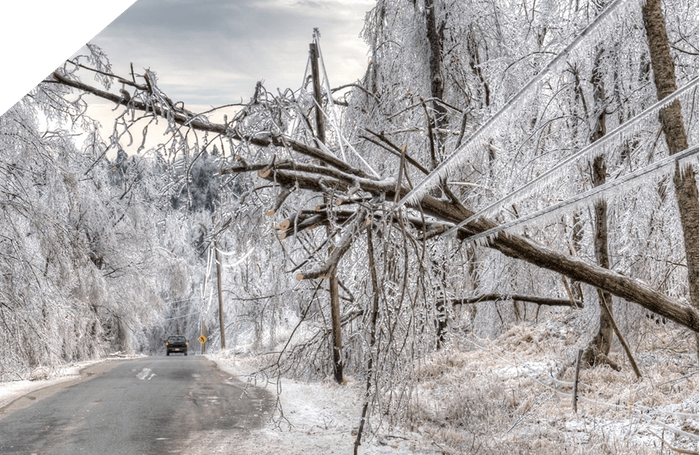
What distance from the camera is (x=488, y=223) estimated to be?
4.40 meters

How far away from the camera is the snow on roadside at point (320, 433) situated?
202 inches

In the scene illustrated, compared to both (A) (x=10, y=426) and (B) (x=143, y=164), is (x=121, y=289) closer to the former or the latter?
(A) (x=10, y=426)

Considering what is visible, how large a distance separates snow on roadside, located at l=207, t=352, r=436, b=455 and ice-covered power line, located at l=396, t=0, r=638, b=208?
2290 millimetres

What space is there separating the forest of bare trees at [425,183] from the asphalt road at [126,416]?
2.72 feet

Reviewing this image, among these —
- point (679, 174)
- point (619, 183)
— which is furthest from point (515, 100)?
point (679, 174)

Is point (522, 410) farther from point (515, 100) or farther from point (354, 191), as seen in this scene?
point (515, 100)

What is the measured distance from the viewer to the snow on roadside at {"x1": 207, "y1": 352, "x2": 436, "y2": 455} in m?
5.13

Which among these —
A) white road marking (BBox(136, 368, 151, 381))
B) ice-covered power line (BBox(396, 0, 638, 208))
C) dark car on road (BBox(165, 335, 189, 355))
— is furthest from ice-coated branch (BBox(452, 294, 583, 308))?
dark car on road (BBox(165, 335, 189, 355))

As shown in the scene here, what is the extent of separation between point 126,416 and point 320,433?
262 centimetres

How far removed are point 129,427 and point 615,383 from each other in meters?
5.46

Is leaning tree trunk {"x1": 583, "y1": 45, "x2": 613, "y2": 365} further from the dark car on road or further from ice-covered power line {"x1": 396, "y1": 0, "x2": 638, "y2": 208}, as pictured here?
the dark car on road

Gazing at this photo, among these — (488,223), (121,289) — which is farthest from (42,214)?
(121,289)

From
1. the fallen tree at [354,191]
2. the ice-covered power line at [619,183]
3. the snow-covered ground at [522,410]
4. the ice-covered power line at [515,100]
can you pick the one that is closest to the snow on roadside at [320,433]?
the snow-covered ground at [522,410]

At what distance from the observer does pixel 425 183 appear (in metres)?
3.38
